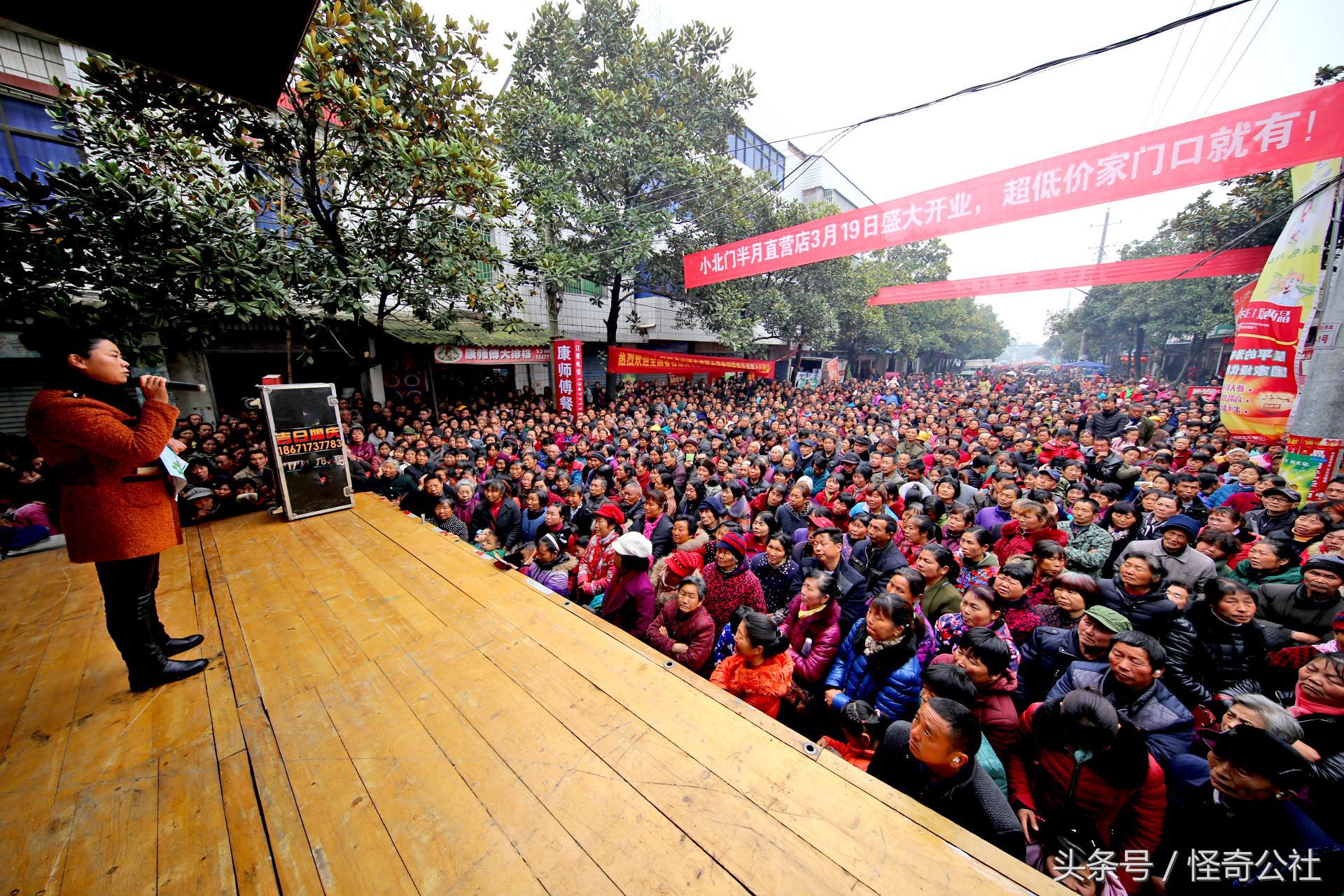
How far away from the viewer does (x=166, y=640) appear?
8.23 feet

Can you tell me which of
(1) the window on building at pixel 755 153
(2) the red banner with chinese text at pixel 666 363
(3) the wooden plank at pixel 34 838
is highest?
(1) the window on building at pixel 755 153

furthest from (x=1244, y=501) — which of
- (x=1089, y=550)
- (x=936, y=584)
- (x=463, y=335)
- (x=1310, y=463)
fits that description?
(x=463, y=335)

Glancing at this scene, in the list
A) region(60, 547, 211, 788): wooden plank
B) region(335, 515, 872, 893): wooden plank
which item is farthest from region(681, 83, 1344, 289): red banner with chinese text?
region(60, 547, 211, 788): wooden plank

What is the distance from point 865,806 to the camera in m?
1.77

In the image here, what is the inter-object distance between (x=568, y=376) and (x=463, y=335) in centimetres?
262

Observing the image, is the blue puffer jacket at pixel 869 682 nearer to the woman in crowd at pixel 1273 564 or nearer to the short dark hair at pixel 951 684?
the short dark hair at pixel 951 684

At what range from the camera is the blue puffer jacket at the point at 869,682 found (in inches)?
102

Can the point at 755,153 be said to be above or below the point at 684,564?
above

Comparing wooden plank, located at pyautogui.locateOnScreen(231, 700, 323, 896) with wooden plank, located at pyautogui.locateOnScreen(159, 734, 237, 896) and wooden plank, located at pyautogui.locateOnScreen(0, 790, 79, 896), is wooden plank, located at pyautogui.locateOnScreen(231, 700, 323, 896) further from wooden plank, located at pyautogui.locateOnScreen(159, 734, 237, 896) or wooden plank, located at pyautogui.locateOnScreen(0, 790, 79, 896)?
wooden plank, located at pyautogui.locateOnScreen(0, 790, 79, 896)

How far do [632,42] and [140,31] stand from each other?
1255 centimetres

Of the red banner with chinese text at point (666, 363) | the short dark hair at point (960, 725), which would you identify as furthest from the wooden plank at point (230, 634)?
the red banner with chinese text at point (666, 363)

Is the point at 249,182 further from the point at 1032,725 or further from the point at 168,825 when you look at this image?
the point at 1032,725

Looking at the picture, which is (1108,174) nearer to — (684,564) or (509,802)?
(684,564)

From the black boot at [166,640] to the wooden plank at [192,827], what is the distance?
0.80m
